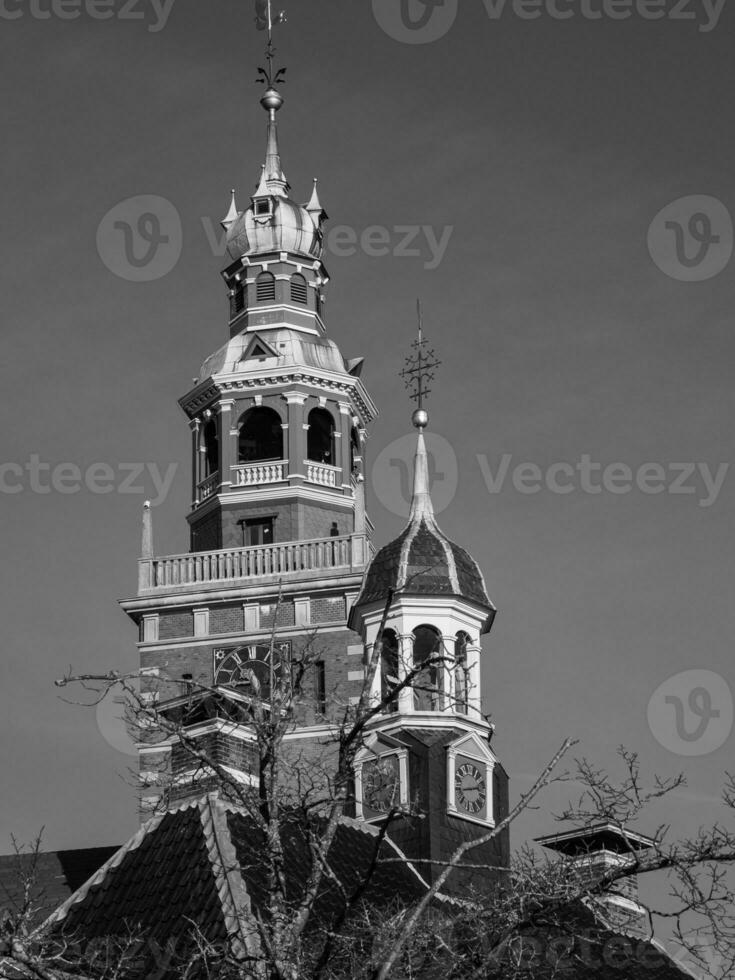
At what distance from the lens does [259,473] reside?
58.5 meters

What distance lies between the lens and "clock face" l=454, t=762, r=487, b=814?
37.6 metres

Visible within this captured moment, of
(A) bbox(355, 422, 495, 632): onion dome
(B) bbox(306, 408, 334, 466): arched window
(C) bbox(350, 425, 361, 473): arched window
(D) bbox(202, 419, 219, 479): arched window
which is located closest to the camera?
(A) bbox(355, 422, 495, 632): onion dome

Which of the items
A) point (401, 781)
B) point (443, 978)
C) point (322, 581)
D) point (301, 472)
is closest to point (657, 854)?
point (443, 978)

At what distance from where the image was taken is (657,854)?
70.8 feet

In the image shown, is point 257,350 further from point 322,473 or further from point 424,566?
point 424,566

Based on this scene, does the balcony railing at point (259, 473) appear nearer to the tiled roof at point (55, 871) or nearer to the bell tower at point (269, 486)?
the bell tower at point (269, 486)

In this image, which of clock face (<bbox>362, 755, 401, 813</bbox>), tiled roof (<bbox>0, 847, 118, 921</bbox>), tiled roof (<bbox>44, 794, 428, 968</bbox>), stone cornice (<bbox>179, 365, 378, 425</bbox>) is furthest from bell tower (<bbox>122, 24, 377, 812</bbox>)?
tiled roof (<bbox>44, 794, 428, 968</bbox>)

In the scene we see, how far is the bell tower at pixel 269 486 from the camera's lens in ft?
176

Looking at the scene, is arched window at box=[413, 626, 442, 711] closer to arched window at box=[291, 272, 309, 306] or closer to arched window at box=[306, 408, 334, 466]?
arched window at box=[306, 408, 334, 466]

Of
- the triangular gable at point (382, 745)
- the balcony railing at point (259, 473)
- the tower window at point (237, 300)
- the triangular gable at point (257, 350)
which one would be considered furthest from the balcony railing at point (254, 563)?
the triangular gable at point (382, 745)

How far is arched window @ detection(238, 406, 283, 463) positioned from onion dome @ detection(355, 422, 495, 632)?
60.9 feet

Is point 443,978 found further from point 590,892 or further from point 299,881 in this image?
point 299,881

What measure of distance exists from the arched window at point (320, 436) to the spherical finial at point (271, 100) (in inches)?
468

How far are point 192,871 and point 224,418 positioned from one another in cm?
2936
